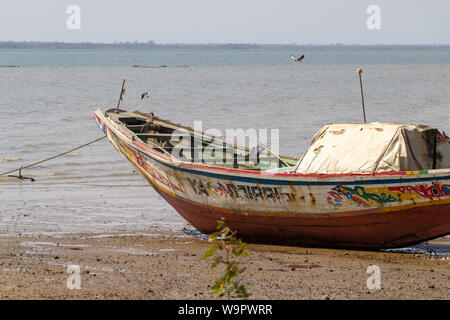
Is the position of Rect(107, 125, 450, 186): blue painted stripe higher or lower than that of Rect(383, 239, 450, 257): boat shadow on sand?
higher

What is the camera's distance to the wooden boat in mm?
8797

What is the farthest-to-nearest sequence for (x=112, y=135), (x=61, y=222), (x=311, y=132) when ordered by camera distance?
(x=311, y=132) → (x=112, y=135) → (x=61, y=222)

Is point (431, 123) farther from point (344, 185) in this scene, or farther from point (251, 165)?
point (344, 185)

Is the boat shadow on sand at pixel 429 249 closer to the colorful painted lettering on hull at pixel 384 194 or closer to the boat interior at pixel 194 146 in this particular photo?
the colorful painted lettering on hull at pixel 384 194

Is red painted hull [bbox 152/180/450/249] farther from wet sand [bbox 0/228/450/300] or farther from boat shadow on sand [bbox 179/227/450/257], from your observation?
boat shadow on sand [bbox 179/227/450/257]

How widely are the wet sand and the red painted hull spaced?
0.49 feet

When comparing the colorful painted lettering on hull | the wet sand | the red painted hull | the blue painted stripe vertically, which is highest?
the blue painted stripe

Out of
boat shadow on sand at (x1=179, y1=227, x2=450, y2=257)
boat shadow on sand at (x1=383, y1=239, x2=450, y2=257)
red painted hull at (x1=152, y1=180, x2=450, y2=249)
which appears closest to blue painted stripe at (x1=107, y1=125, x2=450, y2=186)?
red painted hull at (x1=152, y1=180, x2=450, y2=249)

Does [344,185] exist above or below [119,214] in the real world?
above

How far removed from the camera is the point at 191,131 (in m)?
13.4

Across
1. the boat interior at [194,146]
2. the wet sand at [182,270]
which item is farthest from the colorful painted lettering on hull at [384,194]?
the boat interior at [194,146]

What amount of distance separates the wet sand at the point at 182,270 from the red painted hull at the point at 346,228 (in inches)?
5.8
